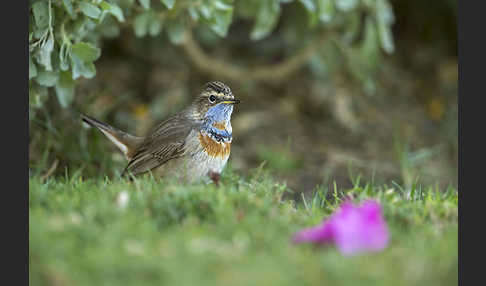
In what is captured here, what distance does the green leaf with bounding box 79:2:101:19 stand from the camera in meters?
4.95

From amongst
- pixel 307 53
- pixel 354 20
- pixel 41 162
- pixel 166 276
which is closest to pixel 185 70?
pixel 307 53

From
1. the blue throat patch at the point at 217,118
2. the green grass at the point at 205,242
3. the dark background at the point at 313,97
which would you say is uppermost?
the green grass at the point at 205,242

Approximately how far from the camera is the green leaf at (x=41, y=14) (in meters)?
5.00

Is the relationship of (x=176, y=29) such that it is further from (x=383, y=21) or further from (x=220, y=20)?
(x=383, y=21)

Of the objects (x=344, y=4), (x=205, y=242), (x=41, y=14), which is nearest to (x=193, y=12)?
(x=41, y=14)

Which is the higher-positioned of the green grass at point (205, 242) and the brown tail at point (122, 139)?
the green grass at point (205, 242)

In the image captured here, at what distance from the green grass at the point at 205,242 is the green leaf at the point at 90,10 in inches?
56.1

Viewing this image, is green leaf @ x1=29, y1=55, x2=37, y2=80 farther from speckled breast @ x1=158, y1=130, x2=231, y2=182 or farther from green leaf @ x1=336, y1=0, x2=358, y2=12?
green leaf @ x1=336, y1=0, x2=358, y2=12

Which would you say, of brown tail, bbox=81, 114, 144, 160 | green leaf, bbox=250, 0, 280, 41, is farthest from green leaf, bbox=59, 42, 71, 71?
green leaf, bbox=250, 0, 280, 41

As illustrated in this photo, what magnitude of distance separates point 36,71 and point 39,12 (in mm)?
464

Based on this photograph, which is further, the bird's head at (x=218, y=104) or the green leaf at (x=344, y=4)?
the green leaf at (x=344, y=4)

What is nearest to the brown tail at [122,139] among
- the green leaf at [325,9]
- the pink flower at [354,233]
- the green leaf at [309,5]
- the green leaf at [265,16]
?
the green leaf at [265,16]

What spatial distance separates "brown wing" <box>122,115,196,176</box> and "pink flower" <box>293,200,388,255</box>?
230cm

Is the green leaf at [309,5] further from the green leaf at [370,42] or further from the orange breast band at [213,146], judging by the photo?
the orange breast band at [213,146]
